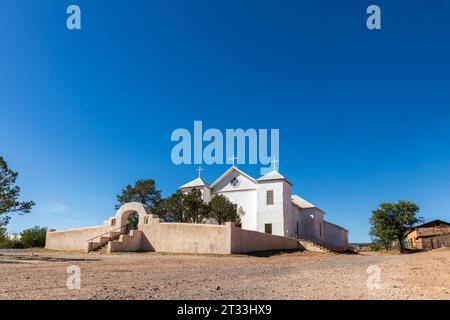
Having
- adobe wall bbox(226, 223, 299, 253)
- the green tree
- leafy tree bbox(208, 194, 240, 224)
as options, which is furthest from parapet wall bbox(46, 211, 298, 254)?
the green tree

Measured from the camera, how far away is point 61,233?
3062 cm

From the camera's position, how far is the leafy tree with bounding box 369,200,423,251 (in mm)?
37031

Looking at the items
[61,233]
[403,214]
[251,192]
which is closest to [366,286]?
[61,233]

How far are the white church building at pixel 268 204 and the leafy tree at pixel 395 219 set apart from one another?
501cm

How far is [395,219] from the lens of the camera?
37469mm

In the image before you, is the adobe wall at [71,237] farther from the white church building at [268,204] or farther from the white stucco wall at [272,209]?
the white stucco wall at [272,209]

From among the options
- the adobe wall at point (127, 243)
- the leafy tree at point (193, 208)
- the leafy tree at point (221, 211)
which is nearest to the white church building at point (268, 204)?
the leafy tree at point (221, 211)

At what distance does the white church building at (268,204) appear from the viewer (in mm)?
36156

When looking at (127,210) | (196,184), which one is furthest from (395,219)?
(127,210)

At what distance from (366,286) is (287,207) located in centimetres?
2970

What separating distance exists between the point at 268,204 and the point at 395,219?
44.0ft

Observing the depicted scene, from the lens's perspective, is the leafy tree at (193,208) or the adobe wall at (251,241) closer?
the adobe wall at (251,241)

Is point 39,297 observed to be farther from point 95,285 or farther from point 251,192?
point 251,192

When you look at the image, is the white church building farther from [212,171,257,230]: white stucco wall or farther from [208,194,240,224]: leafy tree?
[208,194,240,224]: leafy tree
